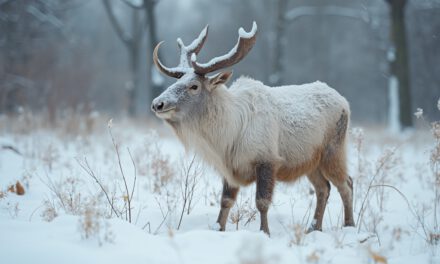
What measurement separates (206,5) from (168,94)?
3124cm

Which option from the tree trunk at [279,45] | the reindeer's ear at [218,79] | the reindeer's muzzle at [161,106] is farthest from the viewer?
the tree trunk at [279,45]

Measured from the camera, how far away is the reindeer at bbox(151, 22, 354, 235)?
168 inches

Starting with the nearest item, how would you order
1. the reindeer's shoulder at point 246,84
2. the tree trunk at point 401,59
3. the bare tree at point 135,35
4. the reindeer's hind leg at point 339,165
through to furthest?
the reindeer's shoulder at point 246,84
the reindeer's hind leg at point 339,165
the tree trunk at point 401,59
the bare tree at point 135,35

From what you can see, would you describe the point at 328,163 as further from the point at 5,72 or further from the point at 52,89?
the point at 5,72

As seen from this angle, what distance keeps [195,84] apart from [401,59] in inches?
411

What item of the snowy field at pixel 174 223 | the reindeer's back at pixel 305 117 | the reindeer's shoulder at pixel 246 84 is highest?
the reindeer's shoulder at pixel 246 84

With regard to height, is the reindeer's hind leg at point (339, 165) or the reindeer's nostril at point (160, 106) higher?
the reindeer's nostril at point (160, 106)

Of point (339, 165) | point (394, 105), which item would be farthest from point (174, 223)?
point (394, 105)

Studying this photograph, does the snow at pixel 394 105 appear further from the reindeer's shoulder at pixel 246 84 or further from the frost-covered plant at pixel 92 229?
the frost-covered plant at pixel 92 229

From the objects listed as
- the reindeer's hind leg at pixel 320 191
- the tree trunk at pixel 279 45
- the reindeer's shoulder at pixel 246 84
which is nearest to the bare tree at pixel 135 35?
the tree trunk at pixel 279 45

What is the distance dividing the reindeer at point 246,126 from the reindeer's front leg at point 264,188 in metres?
0.01

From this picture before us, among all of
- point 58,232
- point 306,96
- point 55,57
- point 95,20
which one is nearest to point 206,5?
point 95,20

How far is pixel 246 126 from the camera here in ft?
14.5

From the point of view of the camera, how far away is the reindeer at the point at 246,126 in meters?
4.28
